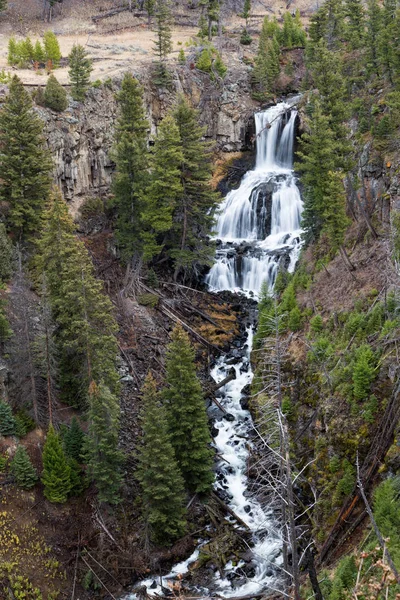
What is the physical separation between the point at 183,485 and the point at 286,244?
77.2 feet

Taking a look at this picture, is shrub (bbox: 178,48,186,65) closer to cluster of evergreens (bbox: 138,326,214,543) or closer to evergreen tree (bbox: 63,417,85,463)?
cluster of evergreens (bbox: 138,326,214,543)

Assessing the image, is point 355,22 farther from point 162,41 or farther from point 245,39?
point 162,41

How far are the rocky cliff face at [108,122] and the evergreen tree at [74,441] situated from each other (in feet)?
67.5

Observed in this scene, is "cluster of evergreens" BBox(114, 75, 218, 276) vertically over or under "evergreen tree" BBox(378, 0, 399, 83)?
under

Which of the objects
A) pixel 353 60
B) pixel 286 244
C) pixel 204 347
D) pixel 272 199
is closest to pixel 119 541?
pixel 204 347

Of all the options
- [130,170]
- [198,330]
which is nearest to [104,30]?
[130,170]

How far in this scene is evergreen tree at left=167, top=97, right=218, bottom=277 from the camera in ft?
140

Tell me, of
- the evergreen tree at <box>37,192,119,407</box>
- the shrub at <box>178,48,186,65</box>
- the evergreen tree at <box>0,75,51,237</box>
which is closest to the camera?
the evergreen tree at <box>37,192,119,407</box>

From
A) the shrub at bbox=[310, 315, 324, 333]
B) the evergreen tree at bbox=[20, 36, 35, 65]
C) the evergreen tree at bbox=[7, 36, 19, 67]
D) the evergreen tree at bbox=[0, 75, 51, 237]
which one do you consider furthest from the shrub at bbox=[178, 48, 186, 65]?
the shrub at bbox=[310, 315, 324, 333]

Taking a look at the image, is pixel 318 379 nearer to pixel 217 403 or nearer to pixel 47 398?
pixel 217 403

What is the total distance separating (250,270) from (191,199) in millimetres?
7170

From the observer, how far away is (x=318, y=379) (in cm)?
3023

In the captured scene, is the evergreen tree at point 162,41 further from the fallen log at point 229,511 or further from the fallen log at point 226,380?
the fallen log at point 229,511

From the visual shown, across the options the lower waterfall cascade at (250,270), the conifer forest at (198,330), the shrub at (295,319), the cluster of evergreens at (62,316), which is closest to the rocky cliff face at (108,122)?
the conifer forest at (198,330)
